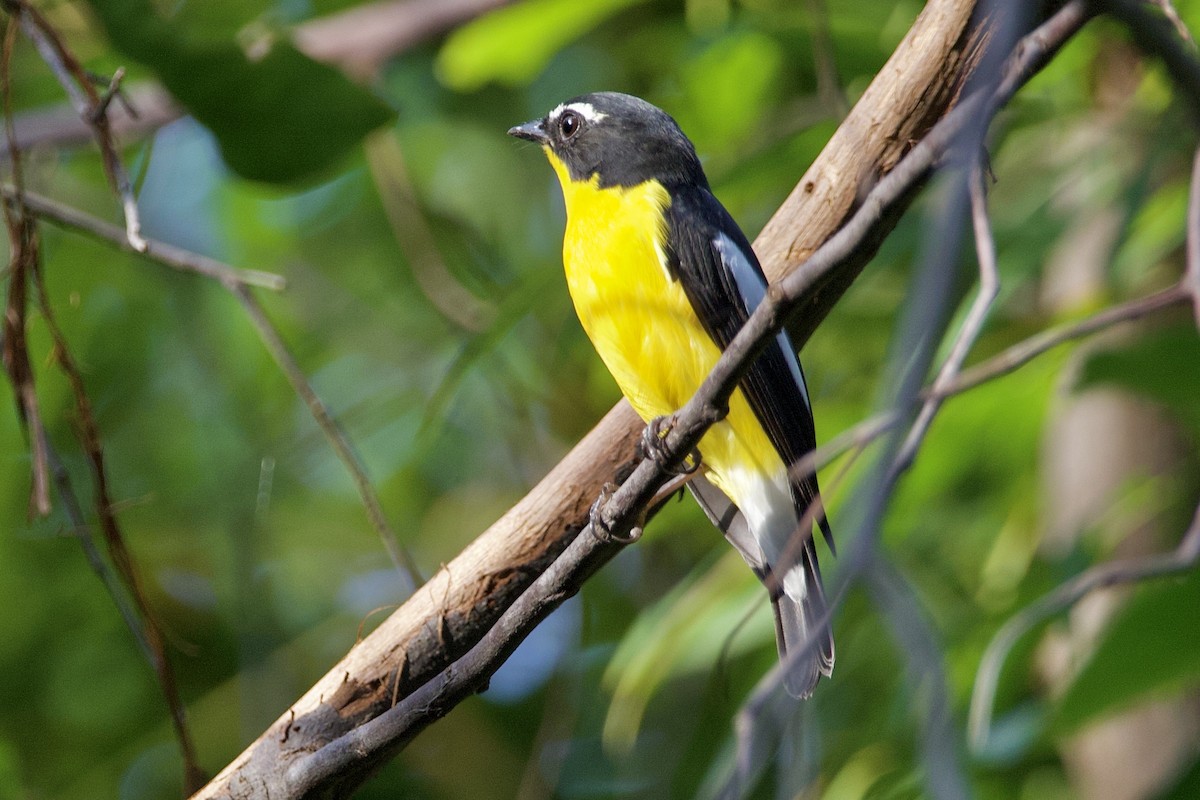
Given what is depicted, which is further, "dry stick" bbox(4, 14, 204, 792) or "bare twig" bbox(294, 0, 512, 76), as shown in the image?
"bare twig" bbox(294, 0, 512, 76)

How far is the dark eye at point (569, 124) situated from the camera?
9.37 ft

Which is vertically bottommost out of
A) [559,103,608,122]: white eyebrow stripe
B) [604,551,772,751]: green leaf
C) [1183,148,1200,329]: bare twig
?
[604,551,772,751]: green leaf

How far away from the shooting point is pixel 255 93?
9.37ft

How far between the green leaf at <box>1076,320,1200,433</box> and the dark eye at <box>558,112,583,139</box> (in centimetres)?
133

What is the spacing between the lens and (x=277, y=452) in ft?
13.8

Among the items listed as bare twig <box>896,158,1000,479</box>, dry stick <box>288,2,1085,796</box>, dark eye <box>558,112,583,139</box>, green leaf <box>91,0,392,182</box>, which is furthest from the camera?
dark eye <box>558,112,583,139</box>

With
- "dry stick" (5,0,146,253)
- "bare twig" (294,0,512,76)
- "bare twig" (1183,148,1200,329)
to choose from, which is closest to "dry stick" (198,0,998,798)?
"bare twig" (1183,148,1200,329)

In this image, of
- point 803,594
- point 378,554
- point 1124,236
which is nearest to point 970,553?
point 1124,236

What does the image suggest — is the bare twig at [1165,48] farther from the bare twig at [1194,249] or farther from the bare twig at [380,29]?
the bare twig at [380,29]

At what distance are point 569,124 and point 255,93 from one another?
77cm

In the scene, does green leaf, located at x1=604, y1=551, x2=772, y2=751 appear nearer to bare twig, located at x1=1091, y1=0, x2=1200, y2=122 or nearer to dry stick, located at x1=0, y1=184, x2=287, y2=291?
dry stick, located at x1=0, y1=184, x2=287, y2=291

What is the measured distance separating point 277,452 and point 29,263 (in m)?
1.98

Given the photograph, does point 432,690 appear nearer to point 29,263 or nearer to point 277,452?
point 29,263

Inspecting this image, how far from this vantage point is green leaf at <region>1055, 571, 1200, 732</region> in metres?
2.34
